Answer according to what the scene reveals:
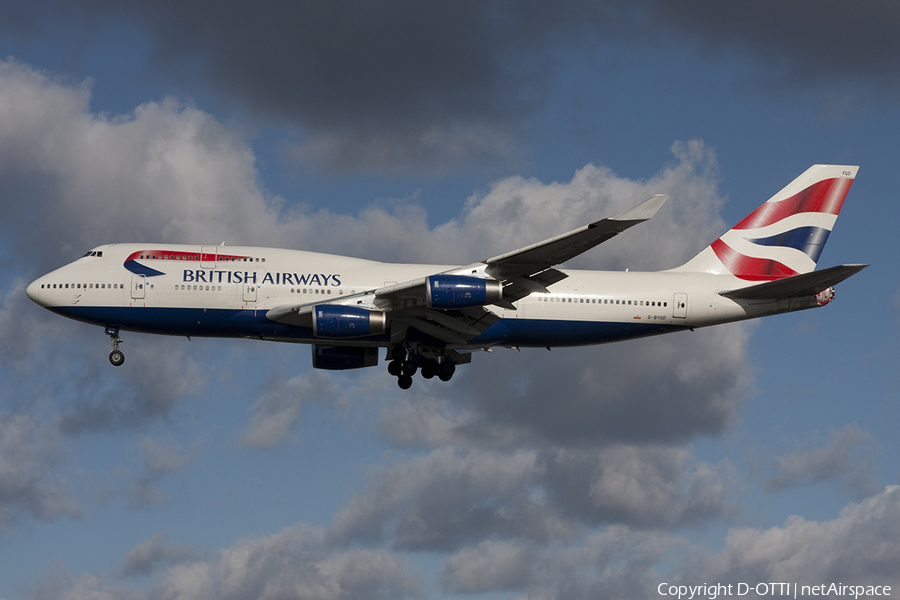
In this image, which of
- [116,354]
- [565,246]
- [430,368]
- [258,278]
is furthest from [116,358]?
[565,246]

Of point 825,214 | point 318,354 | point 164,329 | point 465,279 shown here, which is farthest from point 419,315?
point 825,214

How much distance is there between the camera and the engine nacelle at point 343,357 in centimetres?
4556

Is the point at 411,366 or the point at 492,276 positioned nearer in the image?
the point at 492,276

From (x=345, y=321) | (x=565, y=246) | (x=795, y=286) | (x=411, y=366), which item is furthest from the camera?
(x=411, y=366)

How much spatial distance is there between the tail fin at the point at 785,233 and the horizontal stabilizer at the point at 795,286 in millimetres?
2884

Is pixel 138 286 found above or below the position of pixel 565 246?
above

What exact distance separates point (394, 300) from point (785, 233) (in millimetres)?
20957

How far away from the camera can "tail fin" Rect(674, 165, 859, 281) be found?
46906 millimetres

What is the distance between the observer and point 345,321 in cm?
3888

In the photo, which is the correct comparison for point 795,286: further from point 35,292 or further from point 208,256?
point 35,292

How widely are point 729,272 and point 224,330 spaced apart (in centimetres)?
2365

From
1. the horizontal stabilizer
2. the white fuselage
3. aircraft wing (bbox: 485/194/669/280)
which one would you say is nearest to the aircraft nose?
the white fuselage

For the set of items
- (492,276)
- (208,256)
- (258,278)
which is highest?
(208,256)

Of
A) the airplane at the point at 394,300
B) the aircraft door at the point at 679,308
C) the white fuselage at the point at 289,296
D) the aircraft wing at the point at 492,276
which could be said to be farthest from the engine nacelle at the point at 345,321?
the aircraft door at the point at 679,308
